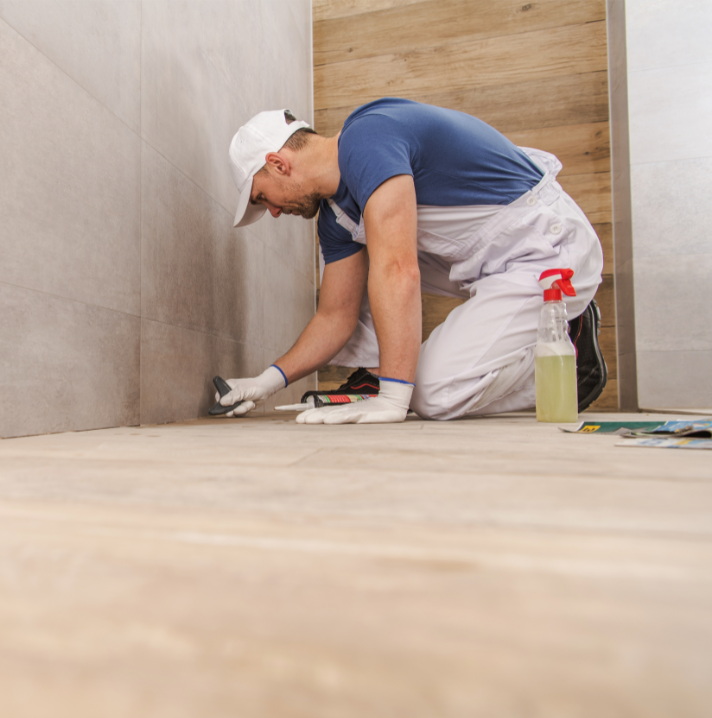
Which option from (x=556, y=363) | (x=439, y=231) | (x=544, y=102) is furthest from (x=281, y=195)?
(x=544, y=102)

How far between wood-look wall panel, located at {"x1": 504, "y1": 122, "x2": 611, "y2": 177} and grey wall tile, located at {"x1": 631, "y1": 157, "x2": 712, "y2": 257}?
0.18 meters

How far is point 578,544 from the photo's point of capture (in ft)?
0.51

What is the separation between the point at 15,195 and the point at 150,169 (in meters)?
0.34

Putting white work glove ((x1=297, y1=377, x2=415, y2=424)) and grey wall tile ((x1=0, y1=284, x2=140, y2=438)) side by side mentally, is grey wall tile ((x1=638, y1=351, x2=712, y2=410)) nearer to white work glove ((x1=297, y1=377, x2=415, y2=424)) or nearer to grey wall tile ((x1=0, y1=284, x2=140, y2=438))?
white work glove ((x1=297, y1=377, x2=415, y2=424))

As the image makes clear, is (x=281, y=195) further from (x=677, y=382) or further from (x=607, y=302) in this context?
(x=677, y=382)

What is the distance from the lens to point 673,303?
173 centimetres

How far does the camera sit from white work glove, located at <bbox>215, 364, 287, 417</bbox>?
3.81 ft

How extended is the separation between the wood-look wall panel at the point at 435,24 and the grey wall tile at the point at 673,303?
0.96 metres

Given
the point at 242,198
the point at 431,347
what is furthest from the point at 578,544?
the point at 242,198

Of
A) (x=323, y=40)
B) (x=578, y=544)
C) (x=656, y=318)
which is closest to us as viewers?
(x=578, y=544)

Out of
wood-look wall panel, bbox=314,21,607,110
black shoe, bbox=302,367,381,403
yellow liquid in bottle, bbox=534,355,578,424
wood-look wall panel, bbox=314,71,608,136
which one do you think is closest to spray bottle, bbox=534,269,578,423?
yellow liquid in bottle, bbox=534,355,578,424

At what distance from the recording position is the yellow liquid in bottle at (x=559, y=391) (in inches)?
34.3

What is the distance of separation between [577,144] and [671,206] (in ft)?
1.31

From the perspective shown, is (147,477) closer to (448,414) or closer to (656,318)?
(448,414)
